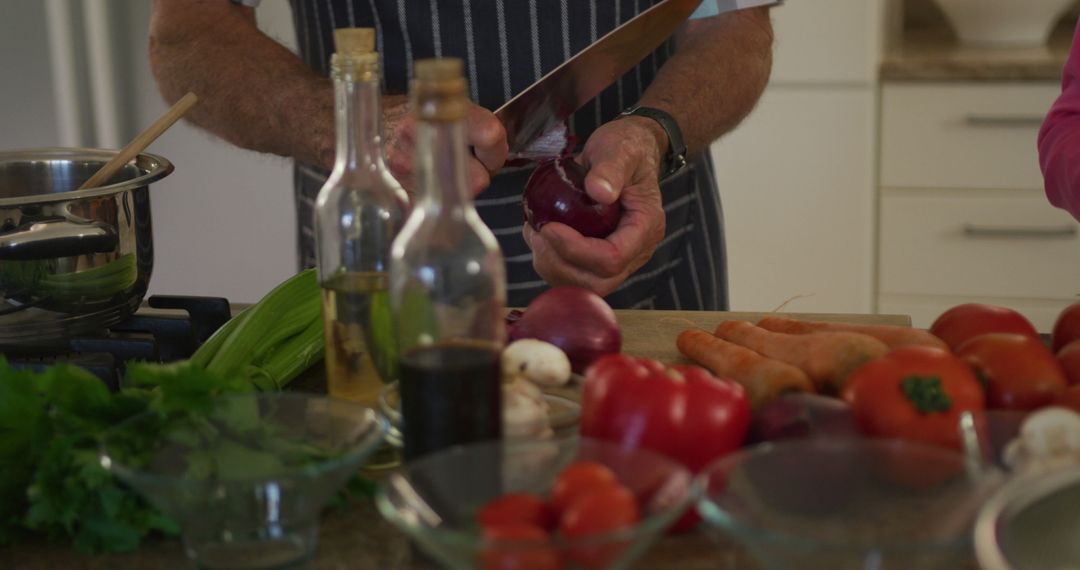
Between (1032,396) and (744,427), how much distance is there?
227mm

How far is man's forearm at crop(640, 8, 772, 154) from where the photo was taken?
66.5 inches

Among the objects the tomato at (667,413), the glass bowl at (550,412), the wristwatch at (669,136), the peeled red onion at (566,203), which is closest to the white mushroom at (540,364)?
the glass bowl at (550,412)

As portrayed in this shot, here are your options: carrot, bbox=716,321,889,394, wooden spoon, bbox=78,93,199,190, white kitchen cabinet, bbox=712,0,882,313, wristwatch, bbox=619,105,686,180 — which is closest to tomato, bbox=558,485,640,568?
carrot, bbox=716,321,889,394

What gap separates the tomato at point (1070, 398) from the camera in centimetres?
91

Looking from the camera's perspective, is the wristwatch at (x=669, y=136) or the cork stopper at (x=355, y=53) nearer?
the cork stopper at (x=355, y=53)

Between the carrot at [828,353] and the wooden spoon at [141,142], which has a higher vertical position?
the wooden spoon at [141,142]

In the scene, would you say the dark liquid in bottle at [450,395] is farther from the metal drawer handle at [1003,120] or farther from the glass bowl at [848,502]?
the metal drawer handle at [1003,120]

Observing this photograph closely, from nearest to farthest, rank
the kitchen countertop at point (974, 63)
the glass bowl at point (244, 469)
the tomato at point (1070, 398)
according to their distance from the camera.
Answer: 1. the glass bowl at point (244, 469)
2. the tomato at point (1070, 398)
3. the kitchen countertop at point (974, 63)

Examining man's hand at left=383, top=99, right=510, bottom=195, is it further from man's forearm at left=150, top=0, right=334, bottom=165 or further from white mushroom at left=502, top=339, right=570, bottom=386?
white mushroom at left=502, top=339, right=570, bottom=386

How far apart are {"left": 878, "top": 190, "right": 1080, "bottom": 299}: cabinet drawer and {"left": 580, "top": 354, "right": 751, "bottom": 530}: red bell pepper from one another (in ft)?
6.91

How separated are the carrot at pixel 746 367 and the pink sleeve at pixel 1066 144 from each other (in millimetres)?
562

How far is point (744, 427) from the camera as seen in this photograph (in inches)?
35.6

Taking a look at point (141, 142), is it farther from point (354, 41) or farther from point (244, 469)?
point (244, 469)

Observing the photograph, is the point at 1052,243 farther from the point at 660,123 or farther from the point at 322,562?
the point at 322,562
